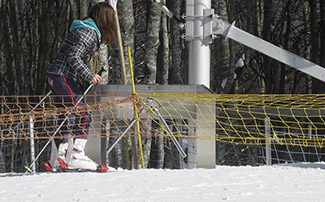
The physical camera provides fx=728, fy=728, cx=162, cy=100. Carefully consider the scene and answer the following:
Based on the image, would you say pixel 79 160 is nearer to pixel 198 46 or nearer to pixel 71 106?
pixel 71 106

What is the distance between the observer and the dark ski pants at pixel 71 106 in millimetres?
6906

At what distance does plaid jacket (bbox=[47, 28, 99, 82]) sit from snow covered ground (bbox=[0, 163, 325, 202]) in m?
1.00

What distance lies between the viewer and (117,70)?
12.3 metres

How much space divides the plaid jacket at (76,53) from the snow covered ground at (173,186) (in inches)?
39.2

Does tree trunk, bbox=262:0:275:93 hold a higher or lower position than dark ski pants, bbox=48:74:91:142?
higher

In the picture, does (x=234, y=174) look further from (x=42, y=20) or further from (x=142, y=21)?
(x=142, y=21)

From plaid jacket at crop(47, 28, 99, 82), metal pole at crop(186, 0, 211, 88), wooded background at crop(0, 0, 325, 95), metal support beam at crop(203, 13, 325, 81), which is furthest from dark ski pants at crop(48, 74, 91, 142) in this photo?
wooded background at crop(0, 0, 325, 95)

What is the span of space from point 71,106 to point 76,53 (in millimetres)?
506

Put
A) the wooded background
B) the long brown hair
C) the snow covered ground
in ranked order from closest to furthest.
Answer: the snow covered ground → the long brown hair → the wooded background

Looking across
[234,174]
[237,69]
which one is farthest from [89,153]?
[237,69]

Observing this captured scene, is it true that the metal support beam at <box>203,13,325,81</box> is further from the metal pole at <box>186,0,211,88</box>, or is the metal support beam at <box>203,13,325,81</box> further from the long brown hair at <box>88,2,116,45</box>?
the long brown hair at <box>88,2,116,45</box>

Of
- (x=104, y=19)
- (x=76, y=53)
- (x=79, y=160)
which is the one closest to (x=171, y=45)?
(x=104, y=19)

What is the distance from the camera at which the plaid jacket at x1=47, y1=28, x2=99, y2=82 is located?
6.87 meters

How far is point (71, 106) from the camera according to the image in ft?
22.7
